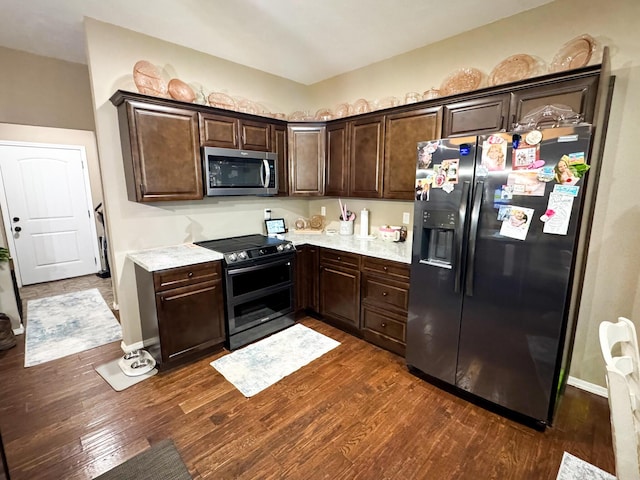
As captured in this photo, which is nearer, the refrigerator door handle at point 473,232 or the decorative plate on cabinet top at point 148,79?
the refrigerator door handle at point 473,232

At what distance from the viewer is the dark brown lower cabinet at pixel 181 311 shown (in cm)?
249

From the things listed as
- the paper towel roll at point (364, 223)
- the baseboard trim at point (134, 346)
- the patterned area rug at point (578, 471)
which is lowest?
the patterned area rug at point (578, 471)

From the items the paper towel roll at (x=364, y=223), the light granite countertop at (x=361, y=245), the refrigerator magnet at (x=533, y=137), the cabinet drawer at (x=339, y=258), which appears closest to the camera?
the refrigerator magnet at (x=533, y=137)

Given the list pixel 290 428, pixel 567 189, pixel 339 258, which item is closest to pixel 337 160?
pixel 339 258

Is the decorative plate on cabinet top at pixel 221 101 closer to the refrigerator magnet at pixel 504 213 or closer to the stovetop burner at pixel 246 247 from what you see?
the stovetop burner at pixel 246 247

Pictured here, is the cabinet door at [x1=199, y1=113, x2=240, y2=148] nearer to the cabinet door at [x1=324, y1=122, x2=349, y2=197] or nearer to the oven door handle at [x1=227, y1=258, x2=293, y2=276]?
the cabinet door at [x1=324, y1=122, x2=349, y2=197]

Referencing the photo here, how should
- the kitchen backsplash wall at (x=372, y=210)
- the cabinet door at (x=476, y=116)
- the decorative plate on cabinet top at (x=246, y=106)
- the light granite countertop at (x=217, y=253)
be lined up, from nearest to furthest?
the cabinet door at (x=476, y=116), the light granite countertop at (x=217, y=253), the decorative plate on cabinet top at (x=246, y=106), the kitchen backsplash wall at (x=372, y=210)

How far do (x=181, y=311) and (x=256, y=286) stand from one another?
747mm

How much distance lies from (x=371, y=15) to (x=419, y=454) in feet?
10.7

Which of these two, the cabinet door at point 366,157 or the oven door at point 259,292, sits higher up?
the cabinet door at point 366,157

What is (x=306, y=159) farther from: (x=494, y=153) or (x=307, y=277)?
(x=494, y=153)

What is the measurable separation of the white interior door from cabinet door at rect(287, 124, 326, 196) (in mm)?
3979

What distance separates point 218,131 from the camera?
2.92 meters

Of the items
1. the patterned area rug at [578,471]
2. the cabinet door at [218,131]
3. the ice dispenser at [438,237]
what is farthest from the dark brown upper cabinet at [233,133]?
the patterned area rug at [578,471]
